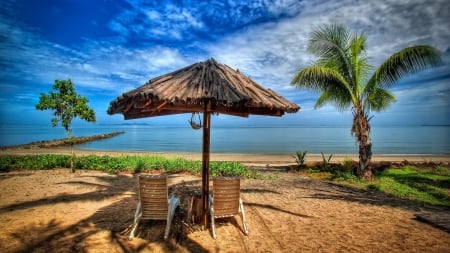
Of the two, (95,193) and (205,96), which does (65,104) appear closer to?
(95,193)

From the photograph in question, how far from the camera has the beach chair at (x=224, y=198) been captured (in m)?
4.12

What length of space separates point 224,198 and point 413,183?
836cm

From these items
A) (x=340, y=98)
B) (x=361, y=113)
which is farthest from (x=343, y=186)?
(x=340, y=98)

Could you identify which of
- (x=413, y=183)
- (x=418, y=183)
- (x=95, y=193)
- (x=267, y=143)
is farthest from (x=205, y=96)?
(x=267, y=143)

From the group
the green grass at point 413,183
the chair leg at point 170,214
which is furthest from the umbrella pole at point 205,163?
the green grass at point 413,183

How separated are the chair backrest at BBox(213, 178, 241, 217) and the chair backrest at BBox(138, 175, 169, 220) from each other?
81 cm

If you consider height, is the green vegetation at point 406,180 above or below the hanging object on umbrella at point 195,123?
below

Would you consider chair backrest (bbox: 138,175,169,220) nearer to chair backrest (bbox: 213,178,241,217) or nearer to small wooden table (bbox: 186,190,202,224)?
small wooden table (bbox: 186,190,202,224)

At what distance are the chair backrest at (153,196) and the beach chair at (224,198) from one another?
0.78 meters

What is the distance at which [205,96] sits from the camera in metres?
3.41

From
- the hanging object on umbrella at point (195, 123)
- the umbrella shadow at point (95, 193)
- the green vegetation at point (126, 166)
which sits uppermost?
the hanging object on umbrella at point (195, 123)

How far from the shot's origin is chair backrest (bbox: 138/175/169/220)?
3.96 metres

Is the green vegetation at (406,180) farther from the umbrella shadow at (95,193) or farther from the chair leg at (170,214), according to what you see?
the umbrella shadow at (95,193)

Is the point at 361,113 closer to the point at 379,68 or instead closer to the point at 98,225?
the point at 379,68
